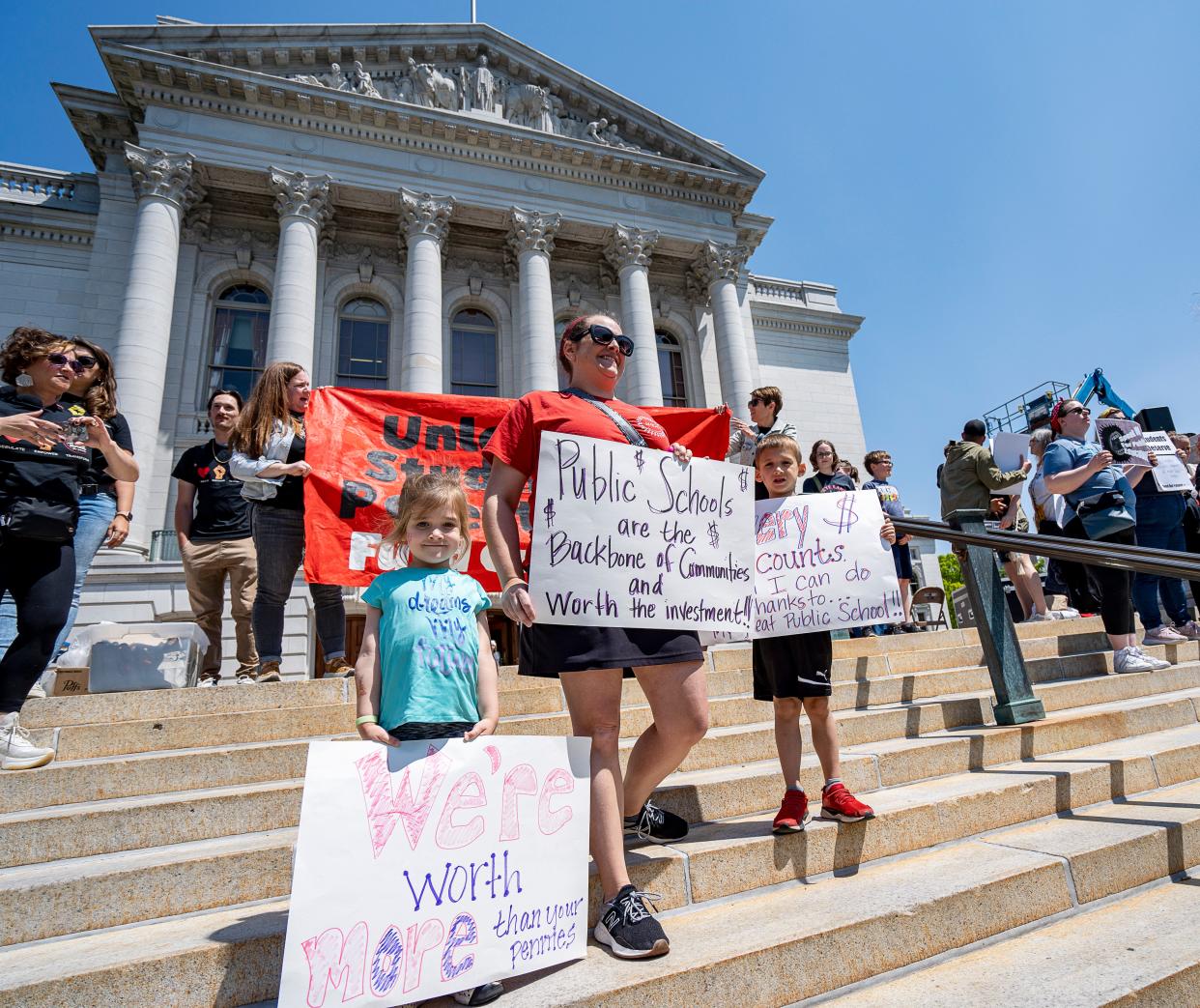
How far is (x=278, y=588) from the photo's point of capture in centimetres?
482

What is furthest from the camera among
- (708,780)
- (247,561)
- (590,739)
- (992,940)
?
(247,561)

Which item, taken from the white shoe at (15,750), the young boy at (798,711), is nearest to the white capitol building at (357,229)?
the white shoe at (15,750)

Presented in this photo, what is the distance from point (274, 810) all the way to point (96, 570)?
11.8 m

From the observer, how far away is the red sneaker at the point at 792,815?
2.70 m

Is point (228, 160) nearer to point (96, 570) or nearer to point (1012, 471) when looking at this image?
Answer: point (96, 570)

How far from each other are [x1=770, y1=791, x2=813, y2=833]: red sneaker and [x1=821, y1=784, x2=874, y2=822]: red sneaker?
10 centimetres

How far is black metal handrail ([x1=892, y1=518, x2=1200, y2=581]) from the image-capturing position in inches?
130

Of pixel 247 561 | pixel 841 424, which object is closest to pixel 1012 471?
pixel 247 561

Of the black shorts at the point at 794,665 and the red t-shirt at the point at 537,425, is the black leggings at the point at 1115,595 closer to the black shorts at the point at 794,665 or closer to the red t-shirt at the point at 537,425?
the black shorts at the point at 794,665

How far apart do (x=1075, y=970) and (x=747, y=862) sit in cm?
104

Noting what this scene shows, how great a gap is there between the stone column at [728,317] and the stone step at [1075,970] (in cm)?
1686

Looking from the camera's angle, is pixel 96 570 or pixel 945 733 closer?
pixel 945 733

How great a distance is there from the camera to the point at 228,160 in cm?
1633

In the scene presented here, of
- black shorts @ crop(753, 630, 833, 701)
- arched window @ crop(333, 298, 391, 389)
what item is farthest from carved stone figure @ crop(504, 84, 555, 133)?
black shorts @ crop(753, 630, 833, 701)
